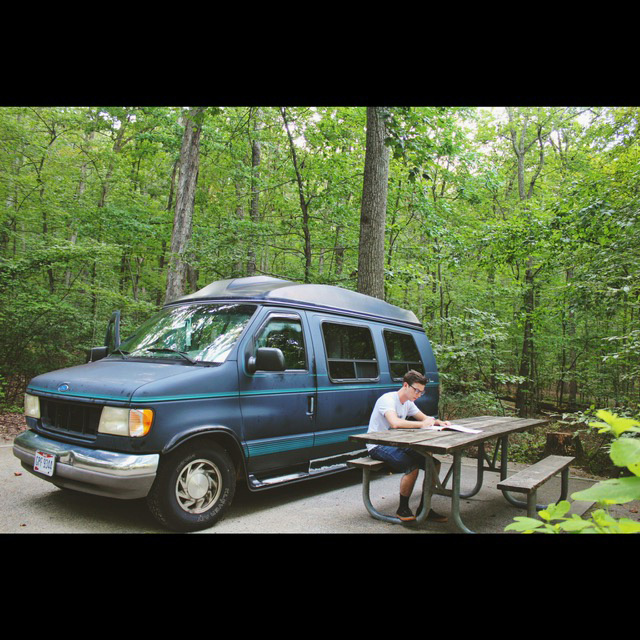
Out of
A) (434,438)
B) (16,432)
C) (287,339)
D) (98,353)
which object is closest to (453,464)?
(434,438)

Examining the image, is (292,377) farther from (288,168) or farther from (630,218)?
(288,168)

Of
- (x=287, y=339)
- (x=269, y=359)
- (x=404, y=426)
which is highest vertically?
(x=287, y=339)

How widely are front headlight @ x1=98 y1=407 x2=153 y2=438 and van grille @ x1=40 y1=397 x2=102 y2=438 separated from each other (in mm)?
207

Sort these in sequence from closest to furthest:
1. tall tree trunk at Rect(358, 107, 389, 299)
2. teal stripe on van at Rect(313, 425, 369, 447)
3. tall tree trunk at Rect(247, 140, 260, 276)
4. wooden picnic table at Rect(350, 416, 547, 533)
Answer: wooden picnic table at Rect(350, 416, 547, 533), teal stripe on van at Rect(313, 425, 369, 447), tall tree trunk at Rect(358, 107, 389, 299), tall tree trunk at Rect(247, 140, 260, 276)

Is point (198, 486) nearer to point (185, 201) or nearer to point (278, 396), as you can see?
point (278, 396)

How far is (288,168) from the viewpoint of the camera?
1453 centimetres

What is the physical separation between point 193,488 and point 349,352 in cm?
297

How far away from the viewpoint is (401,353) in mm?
7926

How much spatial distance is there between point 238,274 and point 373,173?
5335 mm

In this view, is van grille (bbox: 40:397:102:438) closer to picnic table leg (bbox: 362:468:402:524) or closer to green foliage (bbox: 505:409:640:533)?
picnic table leg (bbox: 362:468:402:524)

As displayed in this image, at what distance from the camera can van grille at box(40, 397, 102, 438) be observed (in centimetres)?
437

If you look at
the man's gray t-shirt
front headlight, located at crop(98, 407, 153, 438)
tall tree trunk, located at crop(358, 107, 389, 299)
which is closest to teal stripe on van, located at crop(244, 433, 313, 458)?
the man's gray t-shirt

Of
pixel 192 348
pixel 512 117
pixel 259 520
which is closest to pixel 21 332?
pixel 192 348

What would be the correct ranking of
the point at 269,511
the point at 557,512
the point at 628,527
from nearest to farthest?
1. the point at 628,527
2. the point at 557,512
3. the point at 269,511
